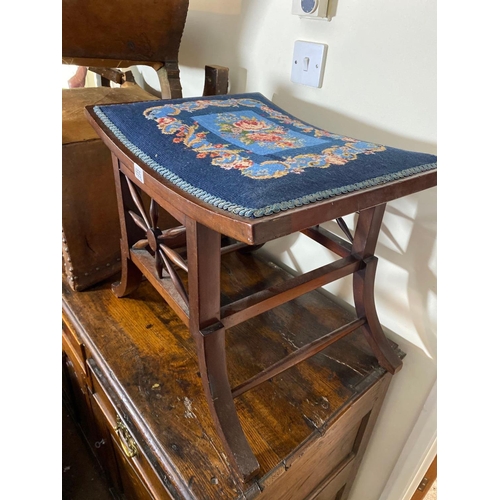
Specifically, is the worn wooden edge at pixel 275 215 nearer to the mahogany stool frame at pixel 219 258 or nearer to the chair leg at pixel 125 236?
the mahogany stool frame at pixel 219 258

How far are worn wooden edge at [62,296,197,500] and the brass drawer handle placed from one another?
36mm

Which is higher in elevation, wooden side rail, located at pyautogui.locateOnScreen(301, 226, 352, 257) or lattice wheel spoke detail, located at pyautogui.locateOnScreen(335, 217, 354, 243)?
lattice wheel spoke detail, located at pyautogui.locateOnScreen(335, 217, 354, 243)

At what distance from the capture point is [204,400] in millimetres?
681

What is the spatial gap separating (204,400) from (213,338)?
176mm

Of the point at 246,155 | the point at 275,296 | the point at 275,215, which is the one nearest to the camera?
the point at 275,215

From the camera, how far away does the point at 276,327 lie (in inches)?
33.5

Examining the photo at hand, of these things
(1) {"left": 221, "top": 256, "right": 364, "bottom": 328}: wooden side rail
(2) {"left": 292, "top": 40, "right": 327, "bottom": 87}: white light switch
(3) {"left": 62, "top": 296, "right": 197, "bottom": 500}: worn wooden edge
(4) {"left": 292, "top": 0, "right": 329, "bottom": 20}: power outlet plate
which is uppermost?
(4) {"left": 292, "top": 0, "right": 329, "bottom": 20}: power outlet plate

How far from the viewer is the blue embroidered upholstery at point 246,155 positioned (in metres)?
0.42

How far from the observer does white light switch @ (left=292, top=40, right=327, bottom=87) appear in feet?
2.48

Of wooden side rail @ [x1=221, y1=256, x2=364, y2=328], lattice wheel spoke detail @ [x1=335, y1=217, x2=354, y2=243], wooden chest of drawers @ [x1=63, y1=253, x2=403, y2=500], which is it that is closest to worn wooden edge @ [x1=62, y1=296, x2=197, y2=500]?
wooden chest of drawers @ [x1=63, y1=253, x2=403, y2=500]

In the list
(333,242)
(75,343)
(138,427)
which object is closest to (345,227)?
(333,242)

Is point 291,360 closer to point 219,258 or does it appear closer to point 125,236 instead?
point 219,258

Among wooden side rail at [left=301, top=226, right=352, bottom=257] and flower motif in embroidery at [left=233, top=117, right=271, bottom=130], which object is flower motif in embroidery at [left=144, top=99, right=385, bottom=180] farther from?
wooden side rail at [left=301, top=226, right=352, bottom=257]
